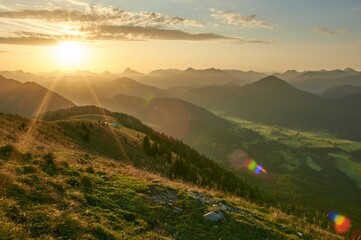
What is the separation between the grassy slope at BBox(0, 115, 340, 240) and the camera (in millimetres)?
10680

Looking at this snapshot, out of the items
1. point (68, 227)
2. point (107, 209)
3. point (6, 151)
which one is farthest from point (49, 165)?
point (68, 227)

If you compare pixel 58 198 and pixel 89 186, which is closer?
pixel 58 198

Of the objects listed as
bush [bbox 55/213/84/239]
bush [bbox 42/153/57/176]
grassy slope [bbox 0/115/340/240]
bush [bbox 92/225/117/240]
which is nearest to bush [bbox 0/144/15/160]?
grassy slope [bbox 0/115/340/240]

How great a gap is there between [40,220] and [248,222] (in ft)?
31.5

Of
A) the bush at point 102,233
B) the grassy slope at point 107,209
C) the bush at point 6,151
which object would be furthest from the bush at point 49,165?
the bush at point 102,233

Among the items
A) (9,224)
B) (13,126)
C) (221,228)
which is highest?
(9,224)

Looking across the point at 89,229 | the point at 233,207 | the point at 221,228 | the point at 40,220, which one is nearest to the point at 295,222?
the point at 233,207

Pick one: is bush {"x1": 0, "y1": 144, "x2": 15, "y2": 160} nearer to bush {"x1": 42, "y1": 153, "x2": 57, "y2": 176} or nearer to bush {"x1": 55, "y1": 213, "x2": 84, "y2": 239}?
bush {"x1": 42, "y1": 153, "x2": 57, "y2": 176}

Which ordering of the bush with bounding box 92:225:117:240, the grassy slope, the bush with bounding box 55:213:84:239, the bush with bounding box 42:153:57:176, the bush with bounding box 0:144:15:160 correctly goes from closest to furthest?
the bush with bounding box 55:213:84:239
the grassy slope
the bush with bounding box 92:225:117:240
the bush with bounding box 42:153:57:176
the bush with bounding box 0:144:15:160

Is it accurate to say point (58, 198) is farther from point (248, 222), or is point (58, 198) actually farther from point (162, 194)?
point (248, 222)

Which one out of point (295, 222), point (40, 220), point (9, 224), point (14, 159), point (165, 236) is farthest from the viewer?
point (295, 222)

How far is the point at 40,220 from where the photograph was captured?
10609mm

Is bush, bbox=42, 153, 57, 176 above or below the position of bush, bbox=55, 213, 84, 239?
below

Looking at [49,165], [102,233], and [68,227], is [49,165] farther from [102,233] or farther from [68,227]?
[102,233]
